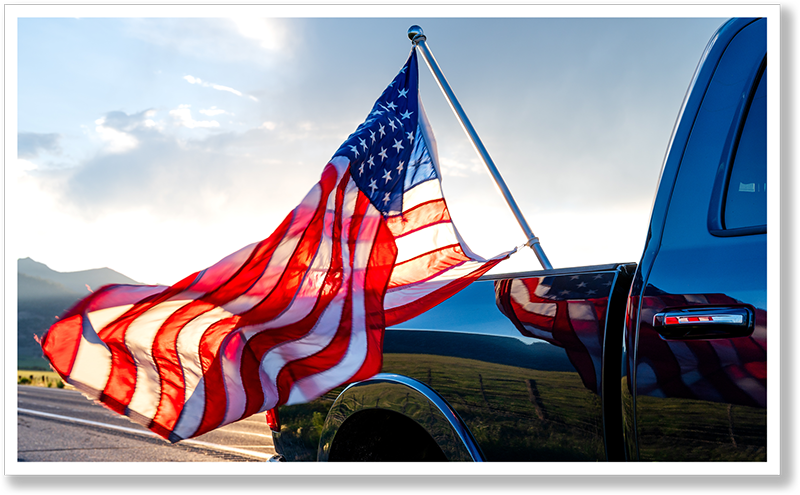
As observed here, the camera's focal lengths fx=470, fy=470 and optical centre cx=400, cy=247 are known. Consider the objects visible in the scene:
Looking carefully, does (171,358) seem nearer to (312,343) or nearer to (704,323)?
(312,343)

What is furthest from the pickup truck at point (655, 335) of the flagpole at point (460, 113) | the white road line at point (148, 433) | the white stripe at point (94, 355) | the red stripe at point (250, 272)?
the white road line at point (148, 433)

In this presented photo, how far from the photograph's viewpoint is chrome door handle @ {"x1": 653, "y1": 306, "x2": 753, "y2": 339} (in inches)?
46.8

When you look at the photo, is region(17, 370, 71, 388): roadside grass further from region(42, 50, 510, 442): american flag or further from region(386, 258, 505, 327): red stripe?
region(386, 258, 505, 327): red stripe

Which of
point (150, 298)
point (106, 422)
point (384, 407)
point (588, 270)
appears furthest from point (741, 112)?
point (106, 422)

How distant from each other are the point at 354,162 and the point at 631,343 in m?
2.04

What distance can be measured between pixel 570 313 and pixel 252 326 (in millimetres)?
1494

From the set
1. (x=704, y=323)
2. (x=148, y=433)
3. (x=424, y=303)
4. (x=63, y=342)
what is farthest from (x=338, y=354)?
(x=148, y=433)

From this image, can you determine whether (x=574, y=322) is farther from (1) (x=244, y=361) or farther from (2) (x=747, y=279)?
(1) (x=244, y=361)

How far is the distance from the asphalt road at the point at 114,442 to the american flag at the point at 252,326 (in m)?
2.33

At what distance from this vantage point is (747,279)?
1.23 m

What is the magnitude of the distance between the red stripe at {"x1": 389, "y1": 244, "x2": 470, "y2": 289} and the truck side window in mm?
1825

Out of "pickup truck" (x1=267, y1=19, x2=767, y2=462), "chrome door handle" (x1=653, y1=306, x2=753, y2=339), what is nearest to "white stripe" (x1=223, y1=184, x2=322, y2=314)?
"pickup truck" (x1=267, y1=19, x2=767, y2=462)

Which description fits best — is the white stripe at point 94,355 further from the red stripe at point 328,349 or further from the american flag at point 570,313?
the american flag at point 570,313

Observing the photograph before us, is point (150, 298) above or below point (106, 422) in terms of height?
above
